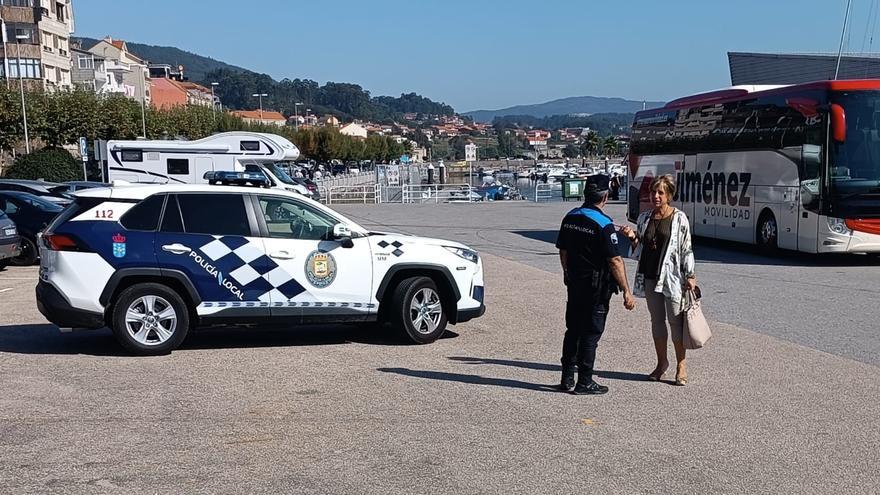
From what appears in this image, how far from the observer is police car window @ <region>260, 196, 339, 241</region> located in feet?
32.2

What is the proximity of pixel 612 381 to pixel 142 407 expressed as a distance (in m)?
3.91

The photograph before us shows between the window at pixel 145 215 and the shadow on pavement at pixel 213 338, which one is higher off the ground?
the window at pixel 145 215

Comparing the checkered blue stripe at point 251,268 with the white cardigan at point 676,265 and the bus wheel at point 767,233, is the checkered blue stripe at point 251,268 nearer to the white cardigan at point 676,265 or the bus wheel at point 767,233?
the white cardigan at point 676,265

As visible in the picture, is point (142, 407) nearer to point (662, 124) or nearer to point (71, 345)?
point (71, 345)

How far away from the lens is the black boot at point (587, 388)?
786cm

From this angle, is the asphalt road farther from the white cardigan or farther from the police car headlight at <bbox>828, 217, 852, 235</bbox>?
the white cardigan

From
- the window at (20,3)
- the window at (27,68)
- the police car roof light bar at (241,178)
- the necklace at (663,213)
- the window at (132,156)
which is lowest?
the police car roof light bar at (241,178)

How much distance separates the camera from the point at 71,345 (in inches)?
399

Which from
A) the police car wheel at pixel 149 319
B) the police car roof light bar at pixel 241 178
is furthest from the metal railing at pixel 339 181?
the police car wheel at pixel 149 319

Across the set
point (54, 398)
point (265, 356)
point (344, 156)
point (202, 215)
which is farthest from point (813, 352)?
point (344, 156)

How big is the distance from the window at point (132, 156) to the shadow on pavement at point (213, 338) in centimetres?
2937

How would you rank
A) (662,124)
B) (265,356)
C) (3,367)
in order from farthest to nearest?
(662,124), (265,356), (3,367)

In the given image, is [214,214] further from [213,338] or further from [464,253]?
[464,253]

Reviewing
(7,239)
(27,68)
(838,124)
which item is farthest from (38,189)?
(27,68)
